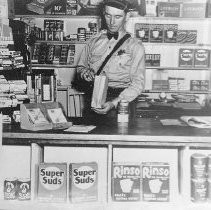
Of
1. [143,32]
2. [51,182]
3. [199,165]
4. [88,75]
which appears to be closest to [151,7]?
[143,32]

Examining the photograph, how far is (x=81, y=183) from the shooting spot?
2062 millimetres

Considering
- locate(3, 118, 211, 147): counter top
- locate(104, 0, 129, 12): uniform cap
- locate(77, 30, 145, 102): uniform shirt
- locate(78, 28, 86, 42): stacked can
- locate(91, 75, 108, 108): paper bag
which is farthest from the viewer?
locate(78, 28, 86, 42): stacked can

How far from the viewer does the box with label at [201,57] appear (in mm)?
4773

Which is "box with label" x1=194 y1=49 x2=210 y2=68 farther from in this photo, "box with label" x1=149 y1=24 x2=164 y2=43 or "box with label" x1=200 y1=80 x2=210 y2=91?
"box with label" x1=149 y1=24 x2=164 y2=43

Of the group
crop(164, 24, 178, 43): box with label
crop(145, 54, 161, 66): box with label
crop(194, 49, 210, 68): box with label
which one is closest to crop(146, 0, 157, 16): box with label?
crop(164, 24, 178, 43): box with label

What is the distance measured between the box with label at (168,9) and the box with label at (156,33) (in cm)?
15

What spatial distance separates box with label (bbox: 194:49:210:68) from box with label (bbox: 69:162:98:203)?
3.15 metres

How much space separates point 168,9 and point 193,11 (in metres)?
0.32

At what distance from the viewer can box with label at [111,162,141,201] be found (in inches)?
80.8

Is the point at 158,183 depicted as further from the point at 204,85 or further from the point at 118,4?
the point at 204,85

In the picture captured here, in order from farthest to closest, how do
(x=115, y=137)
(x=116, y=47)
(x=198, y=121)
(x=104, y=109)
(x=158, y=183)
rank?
(x=116, y=47), (x=104, y=109), (x=198, y=121), (x=158, y=183), (x=115, y=137)

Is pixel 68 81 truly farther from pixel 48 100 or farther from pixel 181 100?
pixel 48 100

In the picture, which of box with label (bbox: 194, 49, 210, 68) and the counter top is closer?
the counter top

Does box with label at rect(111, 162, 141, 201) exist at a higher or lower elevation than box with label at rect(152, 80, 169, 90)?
lower
